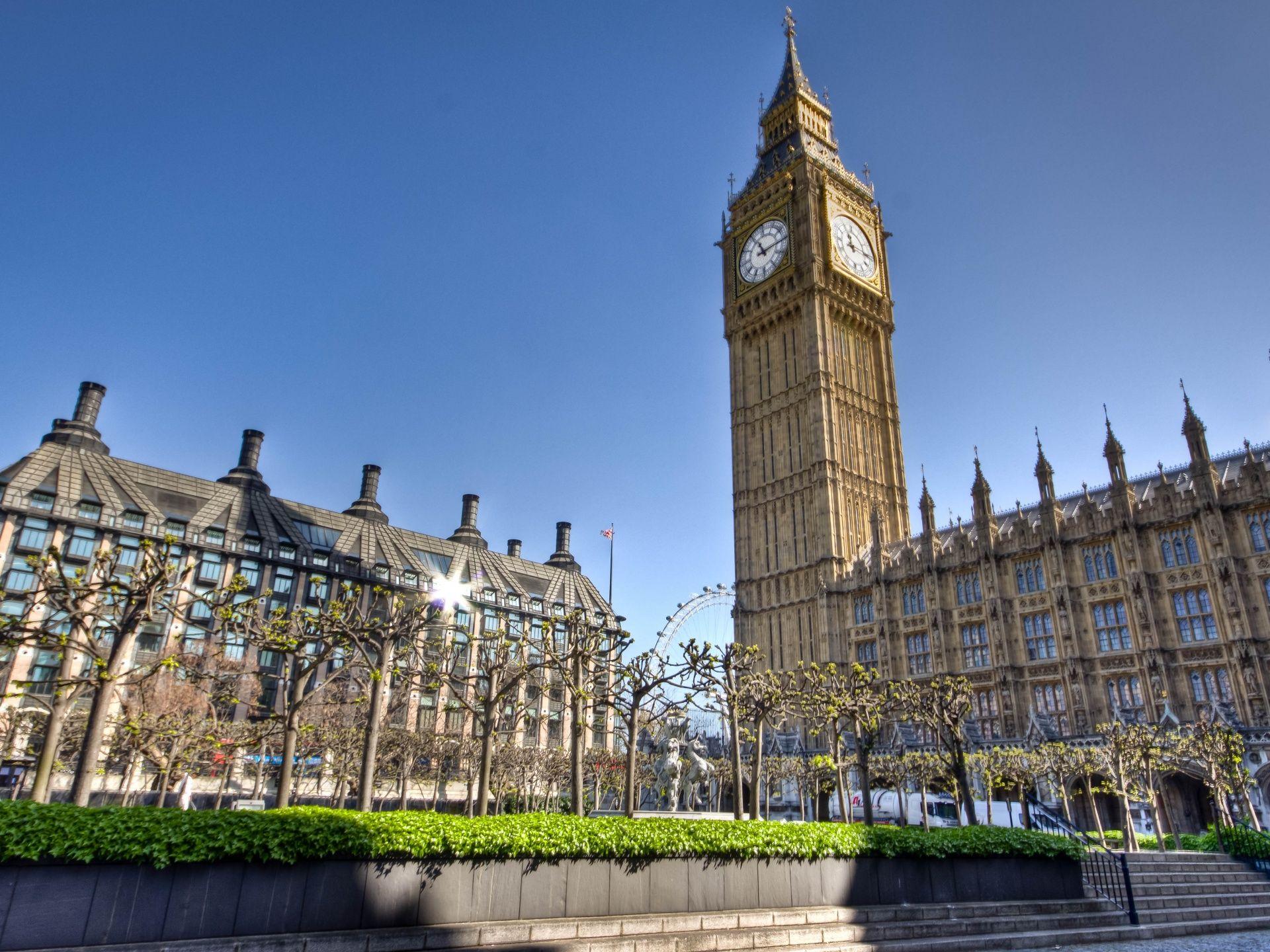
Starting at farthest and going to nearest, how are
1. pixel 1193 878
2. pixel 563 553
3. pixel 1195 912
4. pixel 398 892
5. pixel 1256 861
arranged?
pixel 563 553, pixel 1256 861, pixel 1193 878, pixel 1195 912, pixel 398 892

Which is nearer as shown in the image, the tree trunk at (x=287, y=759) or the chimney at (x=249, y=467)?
the tree trunk at (x=287, y=759)

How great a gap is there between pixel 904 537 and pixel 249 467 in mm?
64554

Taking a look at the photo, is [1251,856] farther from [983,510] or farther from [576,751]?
[983,510]

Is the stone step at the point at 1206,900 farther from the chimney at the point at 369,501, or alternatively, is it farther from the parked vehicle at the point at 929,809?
the chimney at the point at 369,501

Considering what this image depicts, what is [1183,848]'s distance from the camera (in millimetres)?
31047

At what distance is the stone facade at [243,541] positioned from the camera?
5966 centimetres

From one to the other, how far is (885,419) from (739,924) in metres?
67.9

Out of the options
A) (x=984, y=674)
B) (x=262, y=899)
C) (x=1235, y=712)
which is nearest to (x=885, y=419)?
(x=984, y=674)

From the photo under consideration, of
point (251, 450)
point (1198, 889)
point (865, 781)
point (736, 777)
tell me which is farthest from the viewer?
point (251, 450)

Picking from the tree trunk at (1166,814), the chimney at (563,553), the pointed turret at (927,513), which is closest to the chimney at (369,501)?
the chimney at (563,553)

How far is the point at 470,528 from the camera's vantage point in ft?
316

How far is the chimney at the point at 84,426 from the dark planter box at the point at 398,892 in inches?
2756

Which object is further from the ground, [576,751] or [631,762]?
[576,751]

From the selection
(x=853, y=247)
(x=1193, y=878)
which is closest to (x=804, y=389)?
(x=853, y=247)
